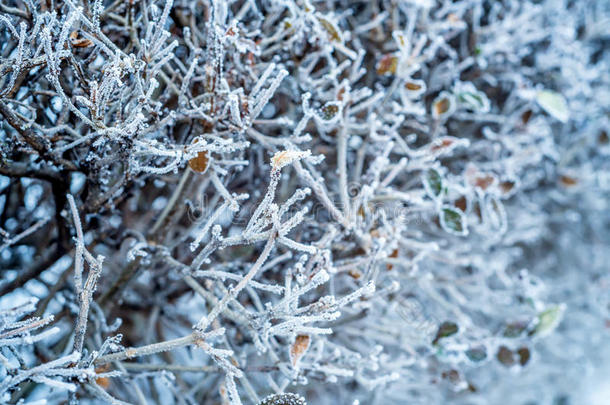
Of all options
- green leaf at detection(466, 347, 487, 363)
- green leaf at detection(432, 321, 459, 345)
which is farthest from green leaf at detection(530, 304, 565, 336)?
green leaf at detection(432, 321, 459, 345)

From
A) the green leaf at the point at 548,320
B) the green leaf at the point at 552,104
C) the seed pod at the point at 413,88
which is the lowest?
the green leaf at the point at 548,320

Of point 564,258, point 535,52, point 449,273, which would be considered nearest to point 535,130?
point 535,52

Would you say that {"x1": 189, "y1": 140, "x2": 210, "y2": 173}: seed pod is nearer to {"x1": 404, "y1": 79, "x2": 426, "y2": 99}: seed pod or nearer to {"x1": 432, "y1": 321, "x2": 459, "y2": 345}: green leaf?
{"x1": 404, "y1": 79, "x2": 426, "y2": 99}: seed pod

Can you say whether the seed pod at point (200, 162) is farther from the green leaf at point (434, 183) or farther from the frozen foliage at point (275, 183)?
the green leaf at point (434, 183)

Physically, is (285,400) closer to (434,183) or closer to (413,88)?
(434,183)

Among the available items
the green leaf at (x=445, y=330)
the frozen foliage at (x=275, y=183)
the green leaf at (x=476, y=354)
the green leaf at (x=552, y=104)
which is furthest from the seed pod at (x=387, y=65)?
the green leaf at (x=476, y=354)

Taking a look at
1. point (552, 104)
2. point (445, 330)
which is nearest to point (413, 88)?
point (552, 104)

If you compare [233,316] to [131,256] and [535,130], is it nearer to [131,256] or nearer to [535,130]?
[131,256]

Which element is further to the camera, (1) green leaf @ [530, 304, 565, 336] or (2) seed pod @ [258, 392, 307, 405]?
(1) green leaf @ [530, 304, 565, 336]
